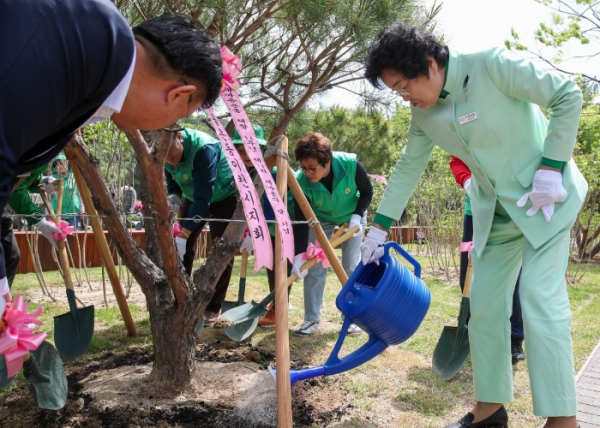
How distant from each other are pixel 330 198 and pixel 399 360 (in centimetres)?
127

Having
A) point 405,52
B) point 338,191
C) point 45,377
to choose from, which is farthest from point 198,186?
point 405,52

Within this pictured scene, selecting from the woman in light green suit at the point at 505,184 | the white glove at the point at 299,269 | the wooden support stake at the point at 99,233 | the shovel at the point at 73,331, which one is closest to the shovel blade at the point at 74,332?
the shovel at the point at 73,331

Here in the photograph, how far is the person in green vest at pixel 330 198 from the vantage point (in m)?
3.81

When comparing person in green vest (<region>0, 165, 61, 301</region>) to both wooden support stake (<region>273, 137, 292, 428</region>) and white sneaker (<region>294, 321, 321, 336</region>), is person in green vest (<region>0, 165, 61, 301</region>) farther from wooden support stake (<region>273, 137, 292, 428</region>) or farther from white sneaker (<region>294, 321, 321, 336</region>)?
white sneaker (<region>294, 321, 321, 336</region>)

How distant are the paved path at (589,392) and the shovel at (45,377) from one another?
2235mm

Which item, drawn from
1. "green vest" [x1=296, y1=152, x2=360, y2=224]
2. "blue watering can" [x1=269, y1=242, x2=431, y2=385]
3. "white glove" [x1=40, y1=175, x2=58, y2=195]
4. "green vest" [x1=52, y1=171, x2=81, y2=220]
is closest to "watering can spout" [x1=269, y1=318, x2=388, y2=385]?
"blue watering can" [x1=269, y1=242, x2=431, y2=385]

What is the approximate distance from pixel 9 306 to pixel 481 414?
5.93 feet

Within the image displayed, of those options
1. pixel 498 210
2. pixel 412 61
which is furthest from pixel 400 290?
pixel 412 61

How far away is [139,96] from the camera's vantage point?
114 cm

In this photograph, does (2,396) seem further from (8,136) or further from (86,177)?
(8,136)

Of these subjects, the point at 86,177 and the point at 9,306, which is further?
the point at 86,177

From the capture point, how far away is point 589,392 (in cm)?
270

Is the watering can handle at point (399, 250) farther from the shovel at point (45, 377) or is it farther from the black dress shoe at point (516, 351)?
the shovel at point (45, 377)

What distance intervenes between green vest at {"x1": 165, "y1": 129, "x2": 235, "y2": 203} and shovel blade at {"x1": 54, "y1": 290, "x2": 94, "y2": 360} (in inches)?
44.8
